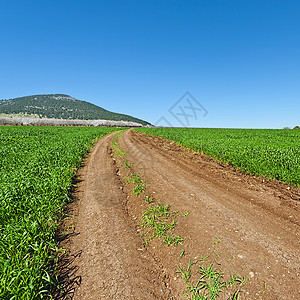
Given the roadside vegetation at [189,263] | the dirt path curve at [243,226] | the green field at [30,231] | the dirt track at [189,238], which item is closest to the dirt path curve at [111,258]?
the dirt track at [189,238]

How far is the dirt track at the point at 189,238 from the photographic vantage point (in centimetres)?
280

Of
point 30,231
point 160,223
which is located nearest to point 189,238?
point 160,223

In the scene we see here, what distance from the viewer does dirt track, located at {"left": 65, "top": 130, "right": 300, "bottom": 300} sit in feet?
9.20

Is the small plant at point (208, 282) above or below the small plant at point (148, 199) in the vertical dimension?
below

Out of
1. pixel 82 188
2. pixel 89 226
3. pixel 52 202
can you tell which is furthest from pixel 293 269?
pixel 82 188

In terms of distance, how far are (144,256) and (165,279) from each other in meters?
0.66

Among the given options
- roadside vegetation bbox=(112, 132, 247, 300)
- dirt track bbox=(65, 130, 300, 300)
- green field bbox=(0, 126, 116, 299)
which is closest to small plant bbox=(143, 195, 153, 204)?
roadside vegetation bbox=(112, 132, 247, 300)

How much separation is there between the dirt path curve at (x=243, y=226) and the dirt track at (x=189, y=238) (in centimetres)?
2

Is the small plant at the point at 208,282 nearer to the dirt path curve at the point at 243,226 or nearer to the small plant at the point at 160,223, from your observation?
the dirt path curve at the point at 243,226

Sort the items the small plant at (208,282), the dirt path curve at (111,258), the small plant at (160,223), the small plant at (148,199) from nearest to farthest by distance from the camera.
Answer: the small plant at (208,282)
the dirt path curve at (111,258)
the small plant at (160,223)
the small plant at (148,199)

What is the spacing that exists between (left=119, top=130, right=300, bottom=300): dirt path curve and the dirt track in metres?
0.02

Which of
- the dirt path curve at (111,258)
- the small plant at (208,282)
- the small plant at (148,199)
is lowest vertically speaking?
the dirt path curve at (111,258)

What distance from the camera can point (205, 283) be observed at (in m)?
2.80

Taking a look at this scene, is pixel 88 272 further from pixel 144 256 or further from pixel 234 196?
pixel 234 196
